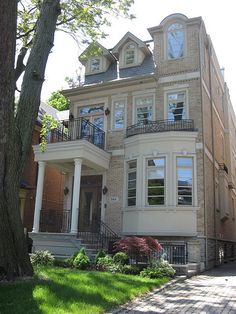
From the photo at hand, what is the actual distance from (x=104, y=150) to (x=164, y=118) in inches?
123

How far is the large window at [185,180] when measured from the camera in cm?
1608

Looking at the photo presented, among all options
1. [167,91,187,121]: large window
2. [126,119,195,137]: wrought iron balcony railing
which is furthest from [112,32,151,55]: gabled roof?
[126,119,195,137]: wrought iron balcony railing

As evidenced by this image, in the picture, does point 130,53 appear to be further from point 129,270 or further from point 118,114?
point 129,270

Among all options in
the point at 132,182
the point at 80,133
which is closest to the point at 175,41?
the point at 80,133

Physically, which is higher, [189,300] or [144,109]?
[144,109]

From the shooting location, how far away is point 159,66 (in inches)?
720

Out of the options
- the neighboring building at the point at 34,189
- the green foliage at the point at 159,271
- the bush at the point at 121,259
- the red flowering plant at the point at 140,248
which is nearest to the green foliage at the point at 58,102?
the neighboring building at the point at 34,189

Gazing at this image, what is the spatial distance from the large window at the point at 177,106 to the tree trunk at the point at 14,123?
8473 mm

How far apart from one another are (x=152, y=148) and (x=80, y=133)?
4324mm

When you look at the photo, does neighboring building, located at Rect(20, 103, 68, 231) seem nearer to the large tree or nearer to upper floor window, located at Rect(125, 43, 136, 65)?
upper floor window, located at Rect(125, 43, 136, 65)

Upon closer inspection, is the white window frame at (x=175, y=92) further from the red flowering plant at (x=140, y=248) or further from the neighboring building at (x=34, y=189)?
the neighboring building at (x=34, y=189)

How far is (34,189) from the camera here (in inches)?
869

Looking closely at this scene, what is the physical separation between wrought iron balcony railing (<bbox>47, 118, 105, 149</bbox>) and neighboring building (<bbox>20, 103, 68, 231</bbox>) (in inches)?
87.0

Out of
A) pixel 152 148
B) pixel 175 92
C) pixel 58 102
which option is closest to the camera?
pixel 152 148
